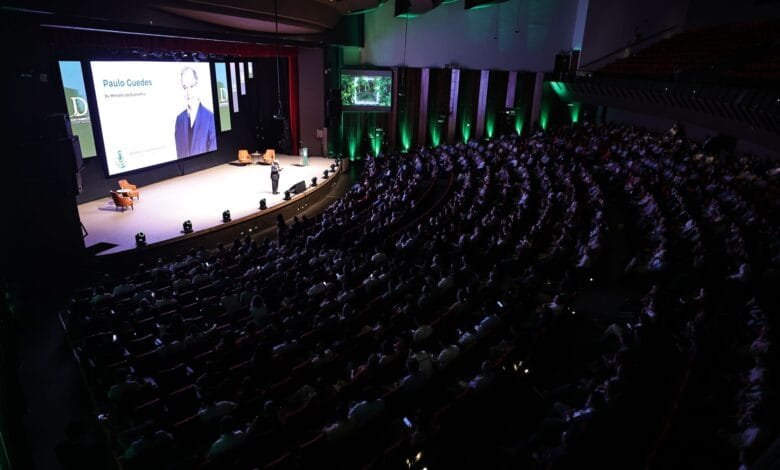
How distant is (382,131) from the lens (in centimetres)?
2288

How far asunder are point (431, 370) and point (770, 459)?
3153 millimetres

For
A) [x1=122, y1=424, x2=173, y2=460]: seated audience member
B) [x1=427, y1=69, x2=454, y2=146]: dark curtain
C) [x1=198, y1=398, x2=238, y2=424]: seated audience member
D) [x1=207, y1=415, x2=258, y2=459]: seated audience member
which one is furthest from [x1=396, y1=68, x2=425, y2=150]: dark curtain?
[x1=122, y1=424, x2=173, y2=460]: seated audience member

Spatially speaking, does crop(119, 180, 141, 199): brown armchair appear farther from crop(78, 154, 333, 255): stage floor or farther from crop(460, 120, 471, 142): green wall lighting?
crop(460, 120, 471, 142): green wall lighting

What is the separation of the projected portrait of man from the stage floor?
984 mm

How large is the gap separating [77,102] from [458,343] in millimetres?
11581

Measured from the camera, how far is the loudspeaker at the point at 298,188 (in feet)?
48.4

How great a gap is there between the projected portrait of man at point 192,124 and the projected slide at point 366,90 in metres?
6.25

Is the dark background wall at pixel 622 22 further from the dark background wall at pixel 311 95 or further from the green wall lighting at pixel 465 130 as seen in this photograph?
the dark background wall at pixel 311 95

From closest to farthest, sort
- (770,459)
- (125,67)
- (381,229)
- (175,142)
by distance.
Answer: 1. (770,459)
2. (381,229)
3. (125,67)
4. (175,142)

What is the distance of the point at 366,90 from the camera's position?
70.9ft

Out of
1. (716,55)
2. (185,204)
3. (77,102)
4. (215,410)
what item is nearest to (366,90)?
(185,204)

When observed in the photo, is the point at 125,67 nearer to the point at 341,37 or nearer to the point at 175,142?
the point at 175,142

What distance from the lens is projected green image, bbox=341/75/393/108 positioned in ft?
69.1

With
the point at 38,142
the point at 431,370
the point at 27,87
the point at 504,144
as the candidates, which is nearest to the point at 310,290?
the point at 431,370
